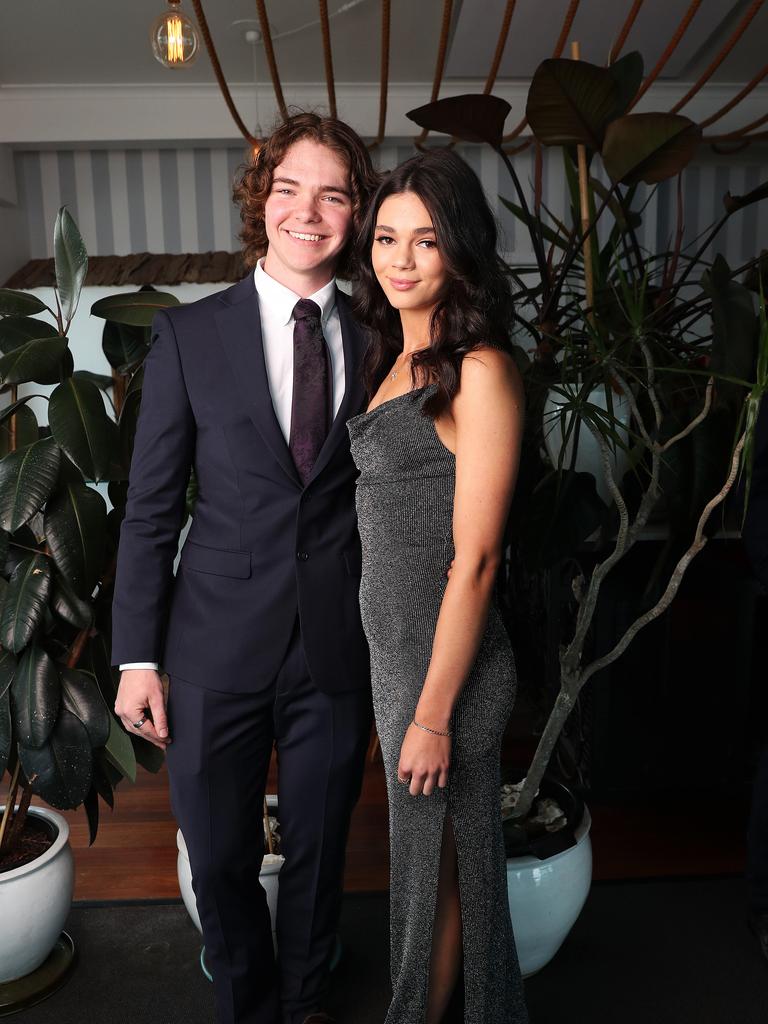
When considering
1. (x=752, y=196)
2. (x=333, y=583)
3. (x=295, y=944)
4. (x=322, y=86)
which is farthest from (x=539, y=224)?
(x=322, y=86)

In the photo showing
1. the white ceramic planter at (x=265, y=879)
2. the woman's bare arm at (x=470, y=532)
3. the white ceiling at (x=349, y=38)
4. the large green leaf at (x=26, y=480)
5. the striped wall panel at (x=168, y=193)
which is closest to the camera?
the woman's bare arm at (x=470, y=532)

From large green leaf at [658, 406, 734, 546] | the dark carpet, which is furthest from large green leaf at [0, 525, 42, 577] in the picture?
large green leaf at [658, 406, 734, 546]

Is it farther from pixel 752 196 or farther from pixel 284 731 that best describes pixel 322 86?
pixel 284 731

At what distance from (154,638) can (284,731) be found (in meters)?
0.30

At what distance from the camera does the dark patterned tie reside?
5.37 feet

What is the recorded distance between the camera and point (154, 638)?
166 cm

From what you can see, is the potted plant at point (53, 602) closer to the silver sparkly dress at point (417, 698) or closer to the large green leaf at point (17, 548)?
the large green leaf at point (17, 548)

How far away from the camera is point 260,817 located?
182 cm

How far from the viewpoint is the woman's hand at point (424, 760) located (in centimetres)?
145

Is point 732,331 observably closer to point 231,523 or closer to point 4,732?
point 231,523

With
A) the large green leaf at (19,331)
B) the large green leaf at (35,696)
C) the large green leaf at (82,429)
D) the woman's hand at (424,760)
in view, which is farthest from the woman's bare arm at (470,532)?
the large green leaf at (19,331)

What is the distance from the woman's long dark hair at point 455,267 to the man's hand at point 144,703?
71 centimetres

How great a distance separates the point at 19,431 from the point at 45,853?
91cm

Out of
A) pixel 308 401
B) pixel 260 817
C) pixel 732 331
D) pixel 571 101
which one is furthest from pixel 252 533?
pixel 571 101
